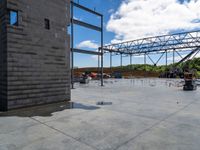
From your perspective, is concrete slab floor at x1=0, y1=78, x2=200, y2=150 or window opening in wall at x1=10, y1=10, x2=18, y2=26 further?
window opening in wall at x1=10, y1=10, x2=18, y2=26

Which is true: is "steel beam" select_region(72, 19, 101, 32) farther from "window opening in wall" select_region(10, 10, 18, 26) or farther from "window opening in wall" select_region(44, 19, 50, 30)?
"window opening in wall" select_region(10, 10, 18, 26)

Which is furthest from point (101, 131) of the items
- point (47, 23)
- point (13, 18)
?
point (47, 23)

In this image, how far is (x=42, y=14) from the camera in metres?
6.75

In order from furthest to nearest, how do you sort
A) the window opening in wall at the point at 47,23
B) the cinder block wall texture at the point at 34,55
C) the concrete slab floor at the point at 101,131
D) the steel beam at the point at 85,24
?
the steel beam at the point at 85,24 → the window opening in wall at the point at 47,23 → the cinder block wall texture at the point at 34,55 → the concrete slab floor at the point at 101,131

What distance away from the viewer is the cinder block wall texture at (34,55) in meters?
5.81

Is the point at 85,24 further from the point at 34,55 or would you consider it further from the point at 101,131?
the point at 101,131

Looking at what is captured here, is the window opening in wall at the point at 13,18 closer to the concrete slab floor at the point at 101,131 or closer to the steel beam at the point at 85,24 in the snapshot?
the concrete slab floor at the point at 101,131

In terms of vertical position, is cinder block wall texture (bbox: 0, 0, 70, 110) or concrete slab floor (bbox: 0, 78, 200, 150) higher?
cinder block wall texture (bbox: 0, 0, 70, 110)

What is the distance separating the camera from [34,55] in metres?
6.50

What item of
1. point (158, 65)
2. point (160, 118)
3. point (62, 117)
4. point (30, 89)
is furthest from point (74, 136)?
point (158, 65)

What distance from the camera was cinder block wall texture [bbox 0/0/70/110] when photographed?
581 cm

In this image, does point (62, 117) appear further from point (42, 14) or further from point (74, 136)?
point (42, 14)

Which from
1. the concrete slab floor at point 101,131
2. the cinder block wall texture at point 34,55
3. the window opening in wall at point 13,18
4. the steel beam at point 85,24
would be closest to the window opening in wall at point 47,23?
the cinder block wall texture at point 34,55

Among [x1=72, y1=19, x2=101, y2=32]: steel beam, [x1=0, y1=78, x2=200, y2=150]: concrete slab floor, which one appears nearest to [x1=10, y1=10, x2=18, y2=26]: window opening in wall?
[x1=0, y1=78, x2=200, y2=150]: concrete slab floor
